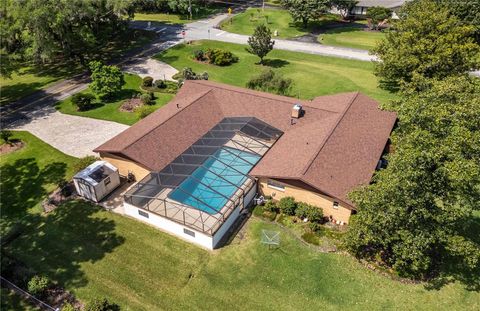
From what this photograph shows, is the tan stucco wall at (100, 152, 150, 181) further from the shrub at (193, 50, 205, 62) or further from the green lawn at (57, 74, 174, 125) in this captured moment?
the shrub at (193, 50, 205, 62)

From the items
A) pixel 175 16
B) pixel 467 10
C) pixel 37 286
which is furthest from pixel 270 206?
pixel 175 16

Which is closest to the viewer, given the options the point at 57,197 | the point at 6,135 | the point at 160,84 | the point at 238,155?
the point at 57,197

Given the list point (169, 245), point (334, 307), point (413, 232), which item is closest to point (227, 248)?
point (169, 245)

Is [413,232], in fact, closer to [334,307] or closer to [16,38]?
[334,307]

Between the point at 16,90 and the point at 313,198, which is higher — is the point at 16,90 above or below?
below

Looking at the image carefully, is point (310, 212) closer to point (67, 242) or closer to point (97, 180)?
point (97, 180)

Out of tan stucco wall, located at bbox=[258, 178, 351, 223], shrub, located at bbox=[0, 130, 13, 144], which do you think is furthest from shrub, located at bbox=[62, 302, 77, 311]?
shrub, located at bbox=[0, 130, 13, 144]

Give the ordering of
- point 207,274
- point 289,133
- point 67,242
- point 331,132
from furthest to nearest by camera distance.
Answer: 1. point 289,133
2. point 331,132
3. point 67,242
4. point 207,274
